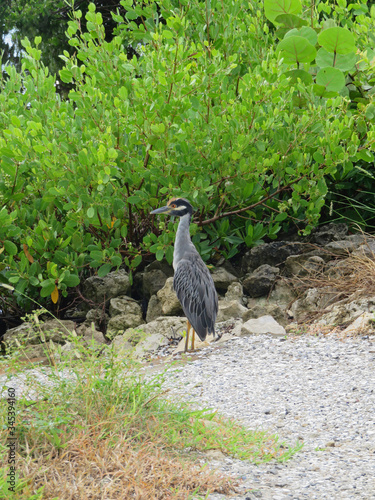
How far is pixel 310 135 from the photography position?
22.3ft

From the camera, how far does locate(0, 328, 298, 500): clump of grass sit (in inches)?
104

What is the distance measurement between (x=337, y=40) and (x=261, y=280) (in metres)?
3.12

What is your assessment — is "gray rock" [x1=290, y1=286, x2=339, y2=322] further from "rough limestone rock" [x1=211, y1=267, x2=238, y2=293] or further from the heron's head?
the heron's head

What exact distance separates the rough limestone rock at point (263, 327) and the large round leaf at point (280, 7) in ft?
14.0

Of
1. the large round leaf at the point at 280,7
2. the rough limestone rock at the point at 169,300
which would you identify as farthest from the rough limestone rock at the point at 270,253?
the large round leaf at the point at 280,7

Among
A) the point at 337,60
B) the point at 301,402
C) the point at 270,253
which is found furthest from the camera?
the point at 337,60

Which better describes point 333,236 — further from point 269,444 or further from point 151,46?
point 269,444

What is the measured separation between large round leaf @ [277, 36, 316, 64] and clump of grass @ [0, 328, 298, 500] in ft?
17.4

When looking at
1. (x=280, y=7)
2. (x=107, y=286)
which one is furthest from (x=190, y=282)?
(x=280, y=7)

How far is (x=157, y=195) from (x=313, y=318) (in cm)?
227

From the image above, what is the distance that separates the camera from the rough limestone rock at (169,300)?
6.68m

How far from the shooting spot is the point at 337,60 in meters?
7.42

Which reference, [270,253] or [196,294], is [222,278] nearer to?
[270,253]

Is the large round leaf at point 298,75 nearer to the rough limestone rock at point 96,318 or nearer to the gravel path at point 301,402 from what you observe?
the gravel path at point 301,402
